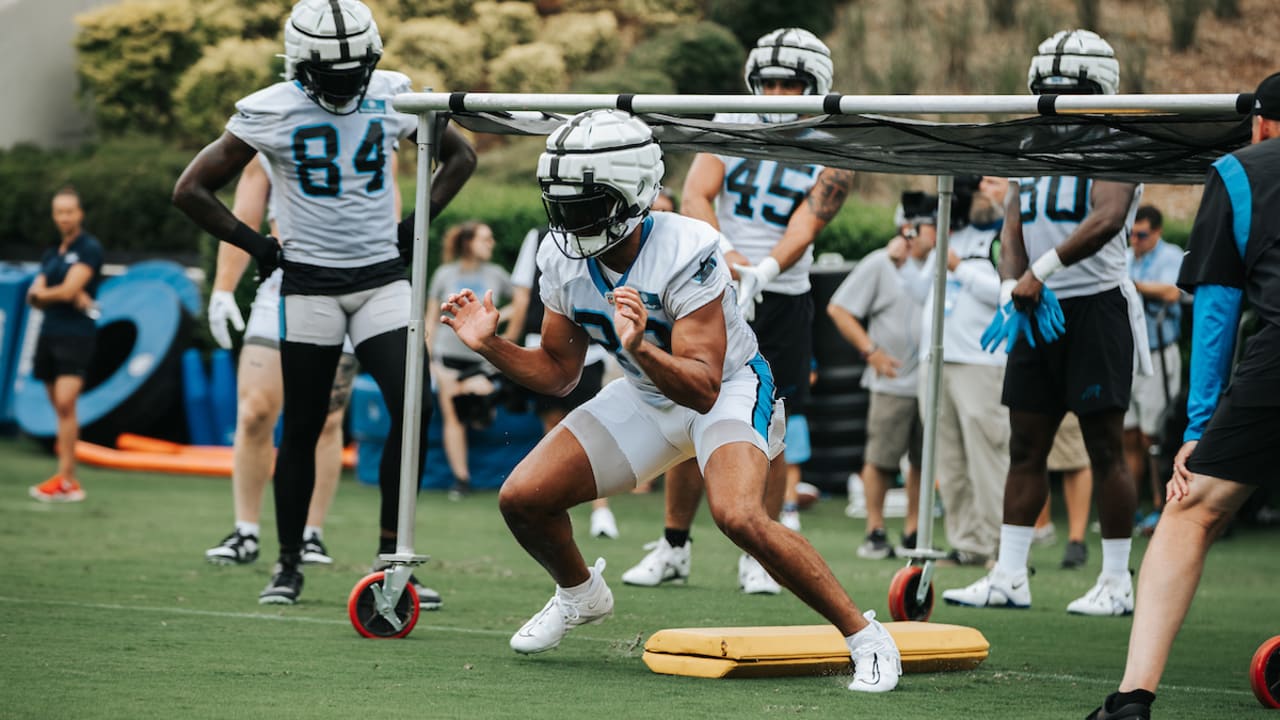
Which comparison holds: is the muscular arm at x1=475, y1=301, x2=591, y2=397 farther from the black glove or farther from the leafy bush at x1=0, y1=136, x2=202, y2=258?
the leafy bush at x1=0, y1=136, x2=202, y2=258

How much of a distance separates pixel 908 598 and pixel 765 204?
1.94m

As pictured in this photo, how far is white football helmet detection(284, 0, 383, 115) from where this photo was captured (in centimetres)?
623

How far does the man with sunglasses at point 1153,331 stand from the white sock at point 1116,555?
4.13 metres

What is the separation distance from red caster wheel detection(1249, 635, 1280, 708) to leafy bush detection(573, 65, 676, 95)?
60.5ft

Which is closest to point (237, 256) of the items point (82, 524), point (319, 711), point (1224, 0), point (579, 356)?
point (82, 524)

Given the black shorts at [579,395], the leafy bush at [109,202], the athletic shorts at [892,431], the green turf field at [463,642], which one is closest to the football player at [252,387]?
the green turf field at [463,642]

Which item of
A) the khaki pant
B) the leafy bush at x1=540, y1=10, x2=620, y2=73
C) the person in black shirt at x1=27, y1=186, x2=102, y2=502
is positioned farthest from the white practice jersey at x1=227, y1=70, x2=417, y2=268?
the leafy bush at x1=540, y1=10, x2=620, y2=73

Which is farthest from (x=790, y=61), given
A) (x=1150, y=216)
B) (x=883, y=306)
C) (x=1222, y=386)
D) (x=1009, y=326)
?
(x=1150, y=216)

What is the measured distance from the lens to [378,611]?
19.2ft

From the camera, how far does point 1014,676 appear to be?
545 cm

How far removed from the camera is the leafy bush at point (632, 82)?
2369 cm

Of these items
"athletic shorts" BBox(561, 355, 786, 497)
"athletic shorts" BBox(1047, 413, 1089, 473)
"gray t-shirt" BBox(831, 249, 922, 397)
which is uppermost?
"athletic shorts" BBox(561, 355, 786, 497)

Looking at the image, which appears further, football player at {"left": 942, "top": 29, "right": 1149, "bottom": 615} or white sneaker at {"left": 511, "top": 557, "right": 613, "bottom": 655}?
football player at {"left": 942, "top": 29, "right": 1149, "bottom": 615}

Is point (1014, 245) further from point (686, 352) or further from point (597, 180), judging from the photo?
point (597, 180)
